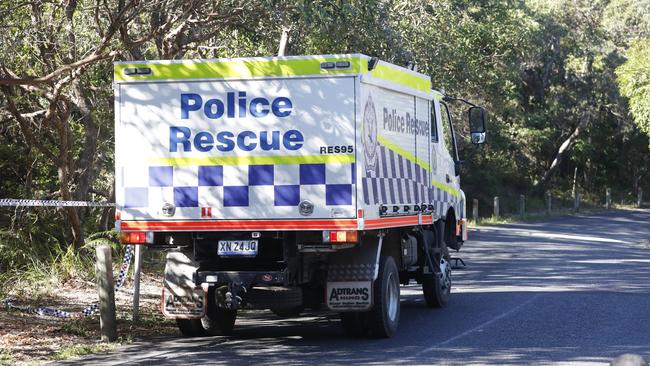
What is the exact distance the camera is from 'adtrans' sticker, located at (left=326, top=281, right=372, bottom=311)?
11.5m

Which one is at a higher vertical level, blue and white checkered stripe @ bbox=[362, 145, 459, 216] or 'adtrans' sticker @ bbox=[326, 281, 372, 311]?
blue and white checkered stripe @ bbox=[362, 145, 459, 216]

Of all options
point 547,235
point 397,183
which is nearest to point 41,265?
point 397,183

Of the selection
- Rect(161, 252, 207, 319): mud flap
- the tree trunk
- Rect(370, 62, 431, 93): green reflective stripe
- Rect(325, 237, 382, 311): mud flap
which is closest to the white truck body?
Rect(370, 62, 431, 93): green reflective stripe

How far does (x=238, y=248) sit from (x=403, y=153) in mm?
2604

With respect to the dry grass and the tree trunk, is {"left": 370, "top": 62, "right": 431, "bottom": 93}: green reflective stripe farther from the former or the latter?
the tree trunk

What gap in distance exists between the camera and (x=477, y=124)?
1535cm

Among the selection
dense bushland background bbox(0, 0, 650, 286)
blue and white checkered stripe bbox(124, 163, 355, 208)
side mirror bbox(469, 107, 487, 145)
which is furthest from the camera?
side mirror bbox(469, 107, 487, 145)

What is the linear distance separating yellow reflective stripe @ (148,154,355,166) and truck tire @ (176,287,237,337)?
5.83 ft

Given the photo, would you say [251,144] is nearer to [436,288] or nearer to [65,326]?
[65,326]

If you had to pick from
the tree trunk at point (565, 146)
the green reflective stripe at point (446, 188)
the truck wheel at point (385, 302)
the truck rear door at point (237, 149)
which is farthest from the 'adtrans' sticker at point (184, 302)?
the tree trunk at point (565, 146)

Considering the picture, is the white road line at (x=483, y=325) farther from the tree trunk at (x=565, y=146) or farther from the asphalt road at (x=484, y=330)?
the tree trunk at (x=565, y=146)

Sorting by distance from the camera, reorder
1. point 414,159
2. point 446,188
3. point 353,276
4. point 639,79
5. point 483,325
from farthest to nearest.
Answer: point 639,79, point 446,188, point 414,159, point 483,325, point 353,276

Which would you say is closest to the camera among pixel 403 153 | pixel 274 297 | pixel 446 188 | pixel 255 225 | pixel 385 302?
pixel 255 225

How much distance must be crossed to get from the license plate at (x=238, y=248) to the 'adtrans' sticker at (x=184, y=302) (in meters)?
0.57
